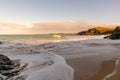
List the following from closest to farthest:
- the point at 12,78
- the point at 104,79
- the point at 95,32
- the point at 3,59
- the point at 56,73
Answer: the point at 104,79 < the point at 12,78 < the point at 56,73 < the point at 3,59 < the point at 95,32

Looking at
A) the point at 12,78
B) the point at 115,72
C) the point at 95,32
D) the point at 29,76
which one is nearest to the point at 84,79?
the point at 115,72

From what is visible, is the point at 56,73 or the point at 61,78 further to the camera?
the point at 56,73

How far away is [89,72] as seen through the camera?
827 centimetres

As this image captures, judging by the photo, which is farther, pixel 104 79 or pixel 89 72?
pixel 89 72

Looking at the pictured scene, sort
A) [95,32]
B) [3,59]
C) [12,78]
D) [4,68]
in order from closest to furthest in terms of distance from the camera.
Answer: [12,78]
[4,68]
[3,59]
[95,32]

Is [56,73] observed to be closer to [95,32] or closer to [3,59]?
[3,59]

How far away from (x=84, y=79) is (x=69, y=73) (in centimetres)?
108

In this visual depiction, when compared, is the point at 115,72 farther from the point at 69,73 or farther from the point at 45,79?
the point at 45,79

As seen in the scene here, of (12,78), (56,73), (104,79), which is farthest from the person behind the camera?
(56,73)

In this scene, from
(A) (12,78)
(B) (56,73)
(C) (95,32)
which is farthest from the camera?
(C) (95,32)

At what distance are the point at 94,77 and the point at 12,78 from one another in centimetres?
329

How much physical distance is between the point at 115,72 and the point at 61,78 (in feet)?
7.92

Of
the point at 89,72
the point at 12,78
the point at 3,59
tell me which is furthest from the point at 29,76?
the point at 3,59

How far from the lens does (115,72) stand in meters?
8.05
